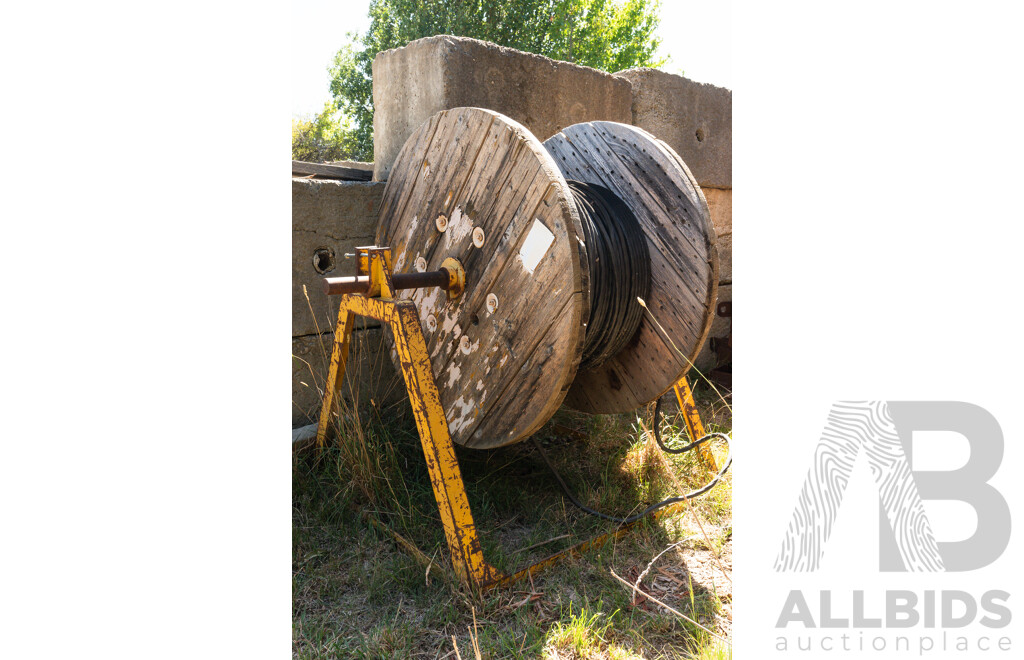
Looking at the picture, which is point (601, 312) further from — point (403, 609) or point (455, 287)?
point (403, 609)

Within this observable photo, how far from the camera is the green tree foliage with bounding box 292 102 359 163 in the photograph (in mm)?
20750

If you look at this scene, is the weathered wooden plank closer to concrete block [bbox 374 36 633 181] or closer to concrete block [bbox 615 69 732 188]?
concrete block [bbox 374 36 633 181]

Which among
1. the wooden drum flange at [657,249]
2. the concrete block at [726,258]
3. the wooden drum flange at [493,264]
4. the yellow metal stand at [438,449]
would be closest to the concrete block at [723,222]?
the concrete block at [726,258]

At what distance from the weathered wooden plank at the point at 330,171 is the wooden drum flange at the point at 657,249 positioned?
1.09 m

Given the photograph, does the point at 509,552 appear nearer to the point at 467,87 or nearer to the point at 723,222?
the point at 467,87

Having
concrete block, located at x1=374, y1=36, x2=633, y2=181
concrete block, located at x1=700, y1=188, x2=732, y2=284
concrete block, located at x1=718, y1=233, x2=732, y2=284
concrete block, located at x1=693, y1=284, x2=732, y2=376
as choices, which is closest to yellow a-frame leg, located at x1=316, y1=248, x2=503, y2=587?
concrete block, located at x1=374, y1=36, x2=633, y2=181

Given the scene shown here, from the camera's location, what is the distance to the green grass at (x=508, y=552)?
215 cm

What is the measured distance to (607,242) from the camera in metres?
2.67

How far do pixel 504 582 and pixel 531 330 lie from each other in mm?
836

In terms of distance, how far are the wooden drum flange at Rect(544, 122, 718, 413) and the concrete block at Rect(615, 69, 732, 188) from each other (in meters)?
1.57

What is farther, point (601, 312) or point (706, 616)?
point (601, 312)

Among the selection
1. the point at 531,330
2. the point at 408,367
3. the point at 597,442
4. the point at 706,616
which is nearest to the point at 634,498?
the point at 597,442

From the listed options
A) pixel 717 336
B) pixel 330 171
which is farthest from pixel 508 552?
pixel 717 336

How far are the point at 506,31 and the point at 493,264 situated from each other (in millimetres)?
19448
